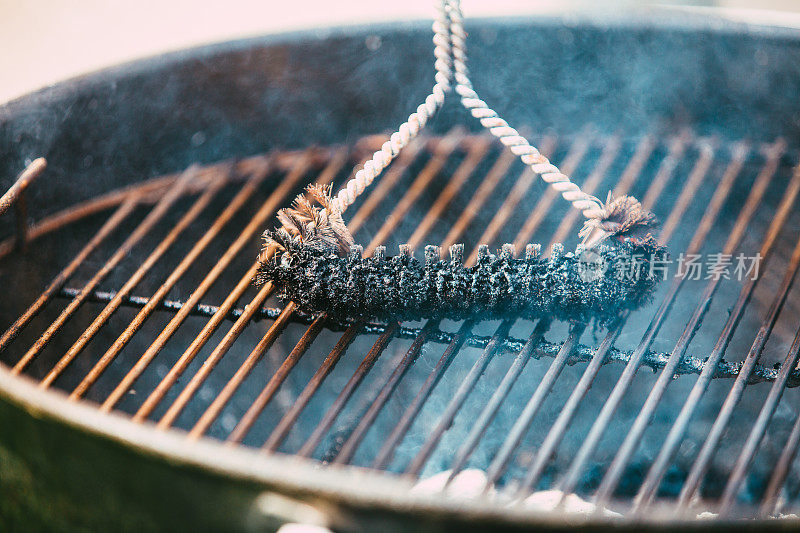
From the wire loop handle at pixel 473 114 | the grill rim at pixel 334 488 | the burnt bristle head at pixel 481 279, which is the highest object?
the wire loop handle at pixel 473 114

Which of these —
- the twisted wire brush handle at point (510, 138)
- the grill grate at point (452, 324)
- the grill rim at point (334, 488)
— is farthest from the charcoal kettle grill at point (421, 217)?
the grill rim at point (334, 488)

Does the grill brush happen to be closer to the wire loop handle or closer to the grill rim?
the wire loop handle

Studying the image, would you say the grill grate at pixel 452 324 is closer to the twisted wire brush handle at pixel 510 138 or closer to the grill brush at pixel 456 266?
the grill brush at pixel 456 266

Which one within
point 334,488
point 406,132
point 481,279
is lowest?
point 334,488

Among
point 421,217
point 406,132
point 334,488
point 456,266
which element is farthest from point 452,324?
point 334,488

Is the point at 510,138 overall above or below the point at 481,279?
above

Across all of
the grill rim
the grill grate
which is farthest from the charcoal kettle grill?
the grill rim

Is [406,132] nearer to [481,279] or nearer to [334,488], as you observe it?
[481,279]
